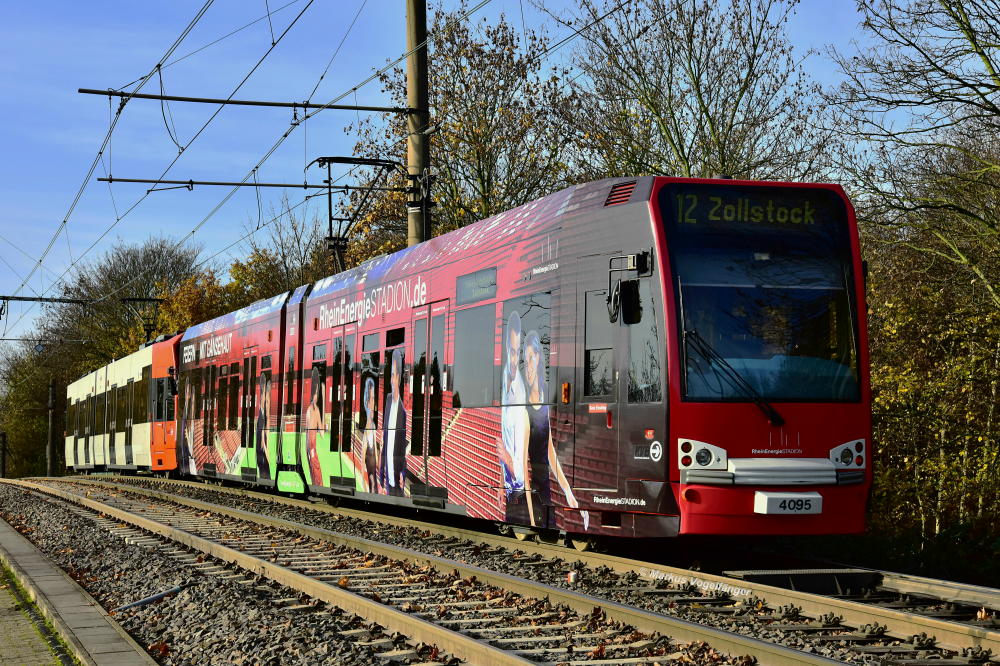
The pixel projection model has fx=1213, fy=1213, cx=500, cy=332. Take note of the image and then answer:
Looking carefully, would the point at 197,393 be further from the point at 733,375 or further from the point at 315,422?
the point at 733,375

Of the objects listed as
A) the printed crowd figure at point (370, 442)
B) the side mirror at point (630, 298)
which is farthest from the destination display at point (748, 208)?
the printed crowd figure at point (370, 442)

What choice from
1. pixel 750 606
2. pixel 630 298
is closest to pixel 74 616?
pixel 750 606

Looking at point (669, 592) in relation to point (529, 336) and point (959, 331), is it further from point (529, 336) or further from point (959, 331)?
point (959, 331)

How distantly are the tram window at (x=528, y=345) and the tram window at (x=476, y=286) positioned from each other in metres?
0.46

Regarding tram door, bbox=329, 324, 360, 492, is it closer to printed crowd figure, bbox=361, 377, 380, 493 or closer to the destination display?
printed crowd figure, bbox=361, 377, 380, 493

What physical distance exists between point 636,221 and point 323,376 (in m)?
9.05

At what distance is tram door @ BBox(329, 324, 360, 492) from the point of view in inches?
671

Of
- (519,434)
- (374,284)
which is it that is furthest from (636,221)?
(374,284)

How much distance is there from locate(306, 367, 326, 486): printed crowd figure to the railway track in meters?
5.76

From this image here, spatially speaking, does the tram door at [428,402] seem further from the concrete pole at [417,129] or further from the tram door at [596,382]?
the concrete pole at [417,129]

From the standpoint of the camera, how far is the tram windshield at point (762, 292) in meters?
9.90

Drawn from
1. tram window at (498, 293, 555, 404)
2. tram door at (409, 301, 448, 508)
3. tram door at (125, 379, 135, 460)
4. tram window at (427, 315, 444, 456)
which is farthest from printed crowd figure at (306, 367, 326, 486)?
tram door at (125, 379, 135, 460)

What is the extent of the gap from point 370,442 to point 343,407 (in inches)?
52.1

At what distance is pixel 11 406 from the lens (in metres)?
80.4
